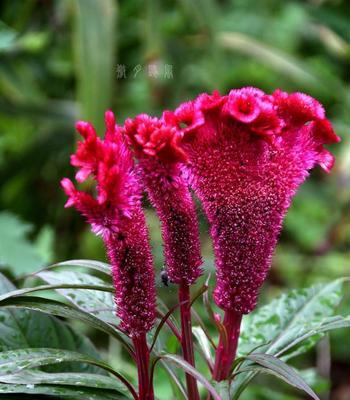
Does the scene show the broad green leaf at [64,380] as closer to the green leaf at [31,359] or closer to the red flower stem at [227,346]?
the green leaf at [31,359]

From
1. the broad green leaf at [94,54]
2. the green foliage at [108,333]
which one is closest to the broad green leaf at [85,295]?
the green foliage at [108,333]

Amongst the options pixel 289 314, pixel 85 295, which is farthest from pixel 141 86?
pixel 85 295

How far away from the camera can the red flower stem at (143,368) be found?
81 centimetres

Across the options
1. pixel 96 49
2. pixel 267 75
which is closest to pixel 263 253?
pixel 96 49

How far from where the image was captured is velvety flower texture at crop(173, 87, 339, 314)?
2.52 ft

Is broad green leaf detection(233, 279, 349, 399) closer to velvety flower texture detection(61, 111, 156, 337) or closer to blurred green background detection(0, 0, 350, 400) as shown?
velvety flower texture detection(61, 111, 156, 337)

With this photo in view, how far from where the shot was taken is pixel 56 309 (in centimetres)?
83

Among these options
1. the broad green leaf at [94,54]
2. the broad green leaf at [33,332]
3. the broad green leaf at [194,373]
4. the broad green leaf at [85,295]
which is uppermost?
the broad green leaf at [94,54]

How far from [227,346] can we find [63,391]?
19 cm

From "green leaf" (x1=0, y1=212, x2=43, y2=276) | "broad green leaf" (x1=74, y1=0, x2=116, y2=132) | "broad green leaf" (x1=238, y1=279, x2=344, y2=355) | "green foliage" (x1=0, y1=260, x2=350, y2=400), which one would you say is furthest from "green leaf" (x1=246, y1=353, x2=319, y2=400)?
"broad green leaf" (x1=74, y1=0, x2=116, y2=132)

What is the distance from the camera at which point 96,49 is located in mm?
1984

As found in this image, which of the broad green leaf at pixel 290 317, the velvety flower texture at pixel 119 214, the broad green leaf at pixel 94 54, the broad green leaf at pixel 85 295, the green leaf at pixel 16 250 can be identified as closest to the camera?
the velvety flower texture at pixel 119 214

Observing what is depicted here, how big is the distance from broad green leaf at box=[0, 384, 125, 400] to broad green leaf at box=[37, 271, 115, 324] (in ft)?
0.33

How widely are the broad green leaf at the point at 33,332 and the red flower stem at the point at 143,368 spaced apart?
176 millimetres
